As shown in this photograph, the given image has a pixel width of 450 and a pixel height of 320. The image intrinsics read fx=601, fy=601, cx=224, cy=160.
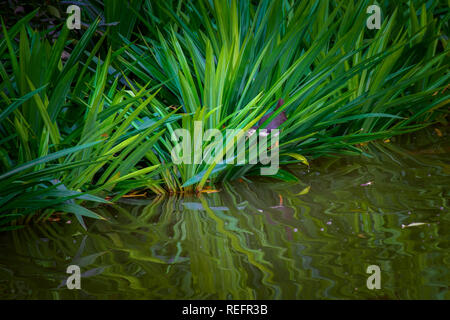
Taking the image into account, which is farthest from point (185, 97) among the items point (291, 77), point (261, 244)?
point (261, 244)

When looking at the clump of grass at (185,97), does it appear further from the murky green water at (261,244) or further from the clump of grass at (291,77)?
the murky green water at (261,244)

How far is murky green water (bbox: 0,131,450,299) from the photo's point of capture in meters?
1.47

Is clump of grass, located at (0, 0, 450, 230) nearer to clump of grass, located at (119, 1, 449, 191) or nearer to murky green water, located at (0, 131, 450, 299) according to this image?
clump of grass, located at (119, 1, 449, 191)

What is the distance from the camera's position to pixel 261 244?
174cm

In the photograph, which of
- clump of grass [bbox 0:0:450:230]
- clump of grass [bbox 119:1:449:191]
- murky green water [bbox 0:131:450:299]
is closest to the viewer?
murky green water [bbox 0:131:450:299]

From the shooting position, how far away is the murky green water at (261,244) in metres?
1.47

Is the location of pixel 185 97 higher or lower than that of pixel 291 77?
lower

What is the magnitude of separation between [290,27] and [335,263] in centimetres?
124

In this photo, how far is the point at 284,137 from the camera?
243 cm

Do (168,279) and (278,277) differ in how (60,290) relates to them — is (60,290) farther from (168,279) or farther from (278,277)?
(278,277)

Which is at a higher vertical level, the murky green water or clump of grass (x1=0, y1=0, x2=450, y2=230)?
clump of grass (x1=0, y1=0, x2=450, y2=230)

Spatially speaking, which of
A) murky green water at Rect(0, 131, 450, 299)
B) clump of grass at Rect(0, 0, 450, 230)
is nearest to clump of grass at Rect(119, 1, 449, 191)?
clump of grass at Rect(0, 0, 450, 230)

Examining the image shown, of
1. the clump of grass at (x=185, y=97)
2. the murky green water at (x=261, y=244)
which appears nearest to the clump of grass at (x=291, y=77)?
the clump of grass at (x=185, y=97)

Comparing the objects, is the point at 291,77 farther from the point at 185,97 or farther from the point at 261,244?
the point at 261,244
